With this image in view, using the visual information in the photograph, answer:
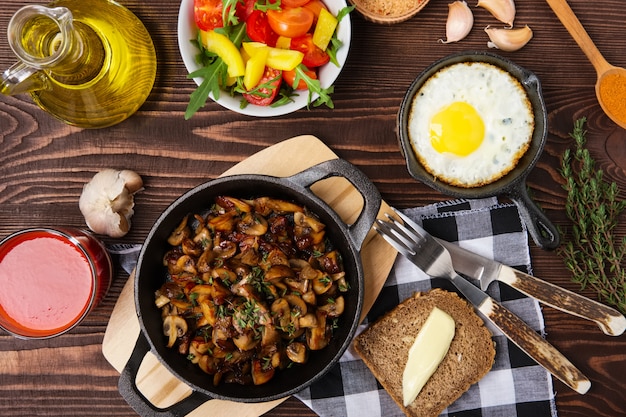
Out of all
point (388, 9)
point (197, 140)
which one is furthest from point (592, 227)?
point (197, 140)

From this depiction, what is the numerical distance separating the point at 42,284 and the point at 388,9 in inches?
71.7

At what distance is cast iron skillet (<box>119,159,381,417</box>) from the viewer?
7.36 feet

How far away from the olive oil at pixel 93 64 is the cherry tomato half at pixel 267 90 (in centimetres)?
47

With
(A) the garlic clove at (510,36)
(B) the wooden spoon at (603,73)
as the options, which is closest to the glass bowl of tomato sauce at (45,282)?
(A) the garlic clove at (510,36)

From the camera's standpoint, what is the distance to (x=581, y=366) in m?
2.72

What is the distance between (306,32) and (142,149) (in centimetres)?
89

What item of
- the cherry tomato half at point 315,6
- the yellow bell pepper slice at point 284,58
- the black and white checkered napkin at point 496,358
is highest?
the cherry tomato half at point 315,6

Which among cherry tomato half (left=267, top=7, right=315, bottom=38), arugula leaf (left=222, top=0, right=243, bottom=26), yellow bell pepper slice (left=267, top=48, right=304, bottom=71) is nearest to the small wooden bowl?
cherry tomato half (left=267, top=7, right=315, bottom=38)

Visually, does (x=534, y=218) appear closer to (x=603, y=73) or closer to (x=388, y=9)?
(x=603, y=73)

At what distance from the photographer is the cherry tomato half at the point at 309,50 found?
2439 millimetres

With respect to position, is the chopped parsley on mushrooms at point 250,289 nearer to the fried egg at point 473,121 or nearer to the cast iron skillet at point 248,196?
the cast iron skillet at point 248,196

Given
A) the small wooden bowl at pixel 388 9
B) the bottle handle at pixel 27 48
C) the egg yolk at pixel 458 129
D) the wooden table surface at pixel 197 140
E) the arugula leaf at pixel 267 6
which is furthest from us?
the wooden table surface at pixel 197 140

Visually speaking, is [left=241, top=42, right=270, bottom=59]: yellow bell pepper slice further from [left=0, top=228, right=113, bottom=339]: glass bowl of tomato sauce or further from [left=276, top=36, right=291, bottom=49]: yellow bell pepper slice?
[left=0, top=228, right=113, bottom=339]: glass bowl of tomato sauce

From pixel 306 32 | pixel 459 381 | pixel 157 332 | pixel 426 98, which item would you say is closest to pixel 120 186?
pixel 157 332
